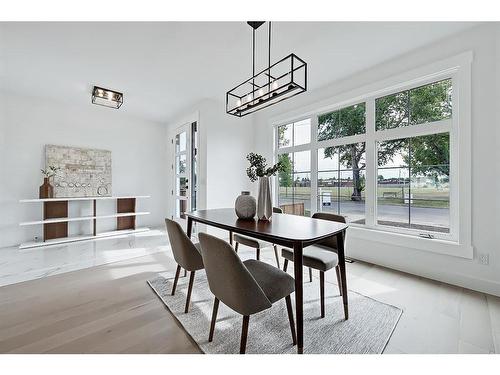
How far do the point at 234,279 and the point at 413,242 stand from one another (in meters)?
2.41

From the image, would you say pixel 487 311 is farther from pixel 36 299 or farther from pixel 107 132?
pixel 107 132

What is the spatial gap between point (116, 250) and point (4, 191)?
2206 mm

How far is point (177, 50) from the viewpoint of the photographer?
259 cm

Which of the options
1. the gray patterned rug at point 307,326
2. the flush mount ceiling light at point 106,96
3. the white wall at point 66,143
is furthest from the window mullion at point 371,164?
the white wall at point 66,143

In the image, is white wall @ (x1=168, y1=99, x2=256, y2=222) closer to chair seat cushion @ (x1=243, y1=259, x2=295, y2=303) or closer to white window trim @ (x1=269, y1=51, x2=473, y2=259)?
white window trim @ (x1=269, y1=51, x2=473, y2=259)

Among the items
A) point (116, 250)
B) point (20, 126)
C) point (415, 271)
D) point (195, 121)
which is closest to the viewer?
point (415, 271)

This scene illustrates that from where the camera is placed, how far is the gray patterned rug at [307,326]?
1.46 meters

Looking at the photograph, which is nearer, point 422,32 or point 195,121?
point 422,32

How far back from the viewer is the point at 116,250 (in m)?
3.61

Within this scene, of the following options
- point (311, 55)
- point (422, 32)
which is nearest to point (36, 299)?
point (311, 55)

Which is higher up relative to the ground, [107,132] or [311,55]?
[311,55]

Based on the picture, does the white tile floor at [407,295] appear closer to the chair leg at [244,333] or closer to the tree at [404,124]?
the chair leg at [244,333]

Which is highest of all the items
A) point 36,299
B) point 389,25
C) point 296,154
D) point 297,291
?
point 389,25

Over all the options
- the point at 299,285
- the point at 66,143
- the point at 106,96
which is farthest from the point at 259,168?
the point at 66,143
